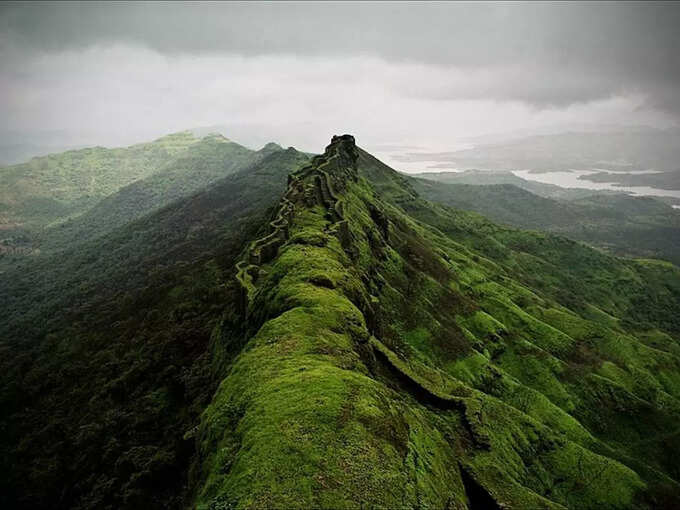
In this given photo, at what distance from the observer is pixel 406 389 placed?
34.1 meters

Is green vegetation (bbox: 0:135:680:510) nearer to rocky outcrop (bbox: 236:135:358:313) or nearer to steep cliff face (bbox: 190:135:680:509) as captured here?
steep cliff face (bbox: 190:135:680:509)

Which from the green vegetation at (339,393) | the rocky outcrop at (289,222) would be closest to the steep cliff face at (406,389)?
the green vegetation at (339,393)

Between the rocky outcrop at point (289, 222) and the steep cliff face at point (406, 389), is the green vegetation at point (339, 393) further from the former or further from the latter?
the rocky outcrop at point (289, 222)

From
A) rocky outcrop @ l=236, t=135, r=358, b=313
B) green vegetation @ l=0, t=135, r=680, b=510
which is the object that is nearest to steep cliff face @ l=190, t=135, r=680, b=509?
green vegetation @ l=0, t=135, r=680, b=510

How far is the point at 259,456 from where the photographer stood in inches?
698

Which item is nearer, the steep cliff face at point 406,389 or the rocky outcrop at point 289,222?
the steep cliff face at point 406,389

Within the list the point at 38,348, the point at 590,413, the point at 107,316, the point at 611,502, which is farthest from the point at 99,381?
Result: the point at 590,413

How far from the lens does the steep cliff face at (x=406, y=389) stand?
18.2 metres

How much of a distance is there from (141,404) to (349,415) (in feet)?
167

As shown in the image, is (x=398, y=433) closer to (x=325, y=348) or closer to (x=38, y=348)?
(x=325, y=348)

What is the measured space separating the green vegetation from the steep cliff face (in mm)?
175

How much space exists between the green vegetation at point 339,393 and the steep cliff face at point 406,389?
18cm

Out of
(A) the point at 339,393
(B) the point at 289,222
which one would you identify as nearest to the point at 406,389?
(A) the point at 339,393

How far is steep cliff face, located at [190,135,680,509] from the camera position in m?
18.2
